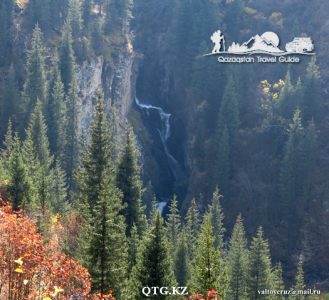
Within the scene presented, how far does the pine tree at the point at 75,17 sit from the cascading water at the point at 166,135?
16375mm

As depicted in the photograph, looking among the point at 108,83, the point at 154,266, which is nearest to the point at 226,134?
the point at 108,83

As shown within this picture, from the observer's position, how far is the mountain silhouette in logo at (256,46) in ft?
235

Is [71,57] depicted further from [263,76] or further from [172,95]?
[263,76]

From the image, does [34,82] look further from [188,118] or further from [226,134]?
[188,118]

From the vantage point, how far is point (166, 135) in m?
80.6

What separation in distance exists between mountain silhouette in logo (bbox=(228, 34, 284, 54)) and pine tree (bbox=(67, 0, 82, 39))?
2272 cm

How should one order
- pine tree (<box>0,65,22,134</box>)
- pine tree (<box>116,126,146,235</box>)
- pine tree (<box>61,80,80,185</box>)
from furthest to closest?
pine tree (<box>0,65,22,134</box>) < pine tree (<box>61,80,80,185</box>) < pine tree (<box>116,126,146,235</box>)

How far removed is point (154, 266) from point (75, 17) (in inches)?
2238

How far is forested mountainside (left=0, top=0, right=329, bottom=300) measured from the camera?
4922cm

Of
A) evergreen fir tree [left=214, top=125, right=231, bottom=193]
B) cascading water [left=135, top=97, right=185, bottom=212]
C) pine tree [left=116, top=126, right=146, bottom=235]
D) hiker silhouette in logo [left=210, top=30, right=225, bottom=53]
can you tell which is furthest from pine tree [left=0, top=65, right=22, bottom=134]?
pine tree [left=116, top=126, right=146, bottom=235]

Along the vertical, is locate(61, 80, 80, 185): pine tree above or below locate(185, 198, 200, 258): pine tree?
above

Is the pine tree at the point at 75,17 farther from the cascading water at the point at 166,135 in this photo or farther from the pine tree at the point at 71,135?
the cascading water at the point at 166,135

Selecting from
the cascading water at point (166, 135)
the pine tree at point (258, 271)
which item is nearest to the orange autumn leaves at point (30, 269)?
the pine tree at point (258, 271)

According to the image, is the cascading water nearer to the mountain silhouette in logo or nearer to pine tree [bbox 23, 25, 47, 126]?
the mountain silhouette in logo
